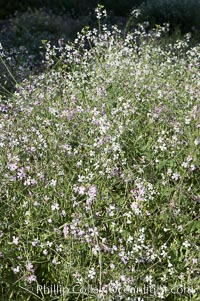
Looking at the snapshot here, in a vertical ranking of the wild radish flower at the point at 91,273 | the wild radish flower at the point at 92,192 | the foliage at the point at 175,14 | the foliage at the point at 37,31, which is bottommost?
the wild radish flower at the point at 91,273

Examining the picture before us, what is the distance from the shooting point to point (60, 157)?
10.0ft

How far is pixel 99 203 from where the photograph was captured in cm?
272

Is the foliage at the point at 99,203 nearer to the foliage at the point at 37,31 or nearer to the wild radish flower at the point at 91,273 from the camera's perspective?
the wild radish flower at the point at 91,273

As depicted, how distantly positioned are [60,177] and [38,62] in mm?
3606

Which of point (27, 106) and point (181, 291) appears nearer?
point (181, 291)

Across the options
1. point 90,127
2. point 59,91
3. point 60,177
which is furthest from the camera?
point 59,91

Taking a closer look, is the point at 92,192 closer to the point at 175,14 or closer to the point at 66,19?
the point at 66,19

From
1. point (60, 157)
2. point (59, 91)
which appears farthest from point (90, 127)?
point (59, 91)

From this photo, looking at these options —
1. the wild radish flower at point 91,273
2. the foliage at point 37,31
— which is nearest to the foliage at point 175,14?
the foliage at point 37,31

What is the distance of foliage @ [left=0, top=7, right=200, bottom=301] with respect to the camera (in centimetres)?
245

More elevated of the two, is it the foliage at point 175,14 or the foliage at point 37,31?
the foliage at point 175,14

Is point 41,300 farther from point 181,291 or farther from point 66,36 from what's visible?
point 66,36

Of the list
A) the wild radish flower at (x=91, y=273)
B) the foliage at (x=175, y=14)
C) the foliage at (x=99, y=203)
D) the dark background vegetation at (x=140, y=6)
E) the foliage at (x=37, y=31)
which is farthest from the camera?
the dark background vegetation at (x=140, y=6)

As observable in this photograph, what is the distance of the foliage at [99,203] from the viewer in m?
2.45
